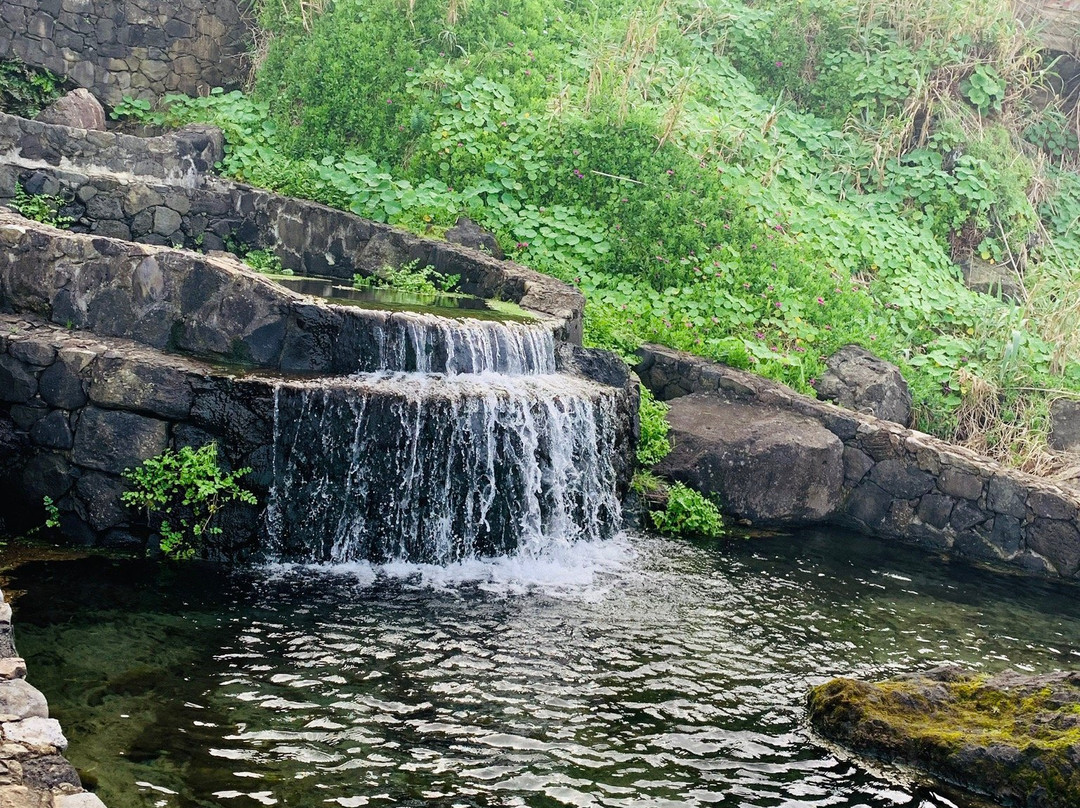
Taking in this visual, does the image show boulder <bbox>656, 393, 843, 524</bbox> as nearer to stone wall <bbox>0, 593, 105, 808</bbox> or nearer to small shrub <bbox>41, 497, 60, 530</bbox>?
small shrub <bbox>41, 497, 60, 530</bbox>

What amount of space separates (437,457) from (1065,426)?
7442 millimetres

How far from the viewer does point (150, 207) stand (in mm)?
11547

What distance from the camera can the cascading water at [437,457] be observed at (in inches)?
306

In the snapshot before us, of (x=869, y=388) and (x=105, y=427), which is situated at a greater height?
(x=869, y=388)

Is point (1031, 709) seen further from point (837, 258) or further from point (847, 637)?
point (837, 258)

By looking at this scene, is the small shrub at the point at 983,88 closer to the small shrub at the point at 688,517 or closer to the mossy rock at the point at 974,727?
the small shrub at the point at 688,517

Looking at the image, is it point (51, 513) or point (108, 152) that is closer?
point (51, 513)

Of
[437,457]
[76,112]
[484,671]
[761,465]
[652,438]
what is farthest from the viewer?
[76,112]

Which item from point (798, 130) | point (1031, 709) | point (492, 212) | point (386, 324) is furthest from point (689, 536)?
point (798, 130)

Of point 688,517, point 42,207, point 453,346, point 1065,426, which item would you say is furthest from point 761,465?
point 42,207

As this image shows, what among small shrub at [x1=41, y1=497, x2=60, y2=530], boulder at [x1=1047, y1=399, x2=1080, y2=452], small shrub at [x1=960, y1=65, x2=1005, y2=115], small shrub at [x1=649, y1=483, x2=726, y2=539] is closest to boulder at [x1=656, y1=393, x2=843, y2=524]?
small shrub at [x1=649, y1=483, x2=726, y2=539]

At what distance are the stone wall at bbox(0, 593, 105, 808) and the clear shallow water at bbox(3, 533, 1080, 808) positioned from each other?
715 mm

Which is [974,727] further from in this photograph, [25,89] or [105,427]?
[25,89]

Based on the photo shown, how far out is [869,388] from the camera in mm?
11469
